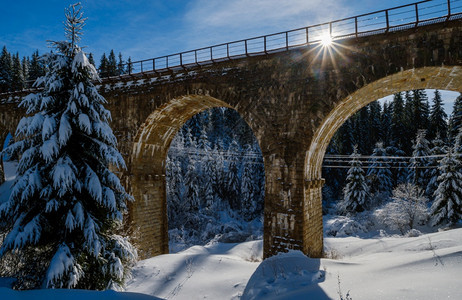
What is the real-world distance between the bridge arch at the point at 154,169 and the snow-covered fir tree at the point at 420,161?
31.5 meters

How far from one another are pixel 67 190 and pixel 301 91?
9.28m

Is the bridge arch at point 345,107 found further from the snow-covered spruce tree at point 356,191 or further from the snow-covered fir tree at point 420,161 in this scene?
the snow-covered fir tree at point 420,161

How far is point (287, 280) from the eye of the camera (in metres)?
7.05

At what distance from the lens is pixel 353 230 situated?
29844mm

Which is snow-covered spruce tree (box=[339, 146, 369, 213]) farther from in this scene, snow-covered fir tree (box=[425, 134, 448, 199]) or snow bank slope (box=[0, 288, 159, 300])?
snow bank slope (box=[0, 288, 159, 300])

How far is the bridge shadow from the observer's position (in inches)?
228

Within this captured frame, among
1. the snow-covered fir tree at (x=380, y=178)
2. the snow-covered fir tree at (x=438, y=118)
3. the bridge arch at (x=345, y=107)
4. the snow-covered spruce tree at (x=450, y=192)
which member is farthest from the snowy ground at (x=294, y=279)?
the snow-covered fir tree at (x=438, y=118)

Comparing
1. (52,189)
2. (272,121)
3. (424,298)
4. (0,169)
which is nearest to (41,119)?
(52,189)

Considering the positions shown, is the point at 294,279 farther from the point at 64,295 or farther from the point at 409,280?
the point at 64,295

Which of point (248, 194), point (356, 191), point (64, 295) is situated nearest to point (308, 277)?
point (64, 295)

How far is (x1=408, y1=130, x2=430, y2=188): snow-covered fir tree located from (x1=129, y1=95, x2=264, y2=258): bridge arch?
103 ft

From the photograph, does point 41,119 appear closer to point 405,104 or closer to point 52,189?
point 52,189

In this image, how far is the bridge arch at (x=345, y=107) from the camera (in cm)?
1031

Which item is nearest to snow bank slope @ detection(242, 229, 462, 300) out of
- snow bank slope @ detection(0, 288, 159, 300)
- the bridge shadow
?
the bridge shadow
